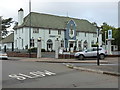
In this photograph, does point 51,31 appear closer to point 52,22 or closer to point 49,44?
point 52,22

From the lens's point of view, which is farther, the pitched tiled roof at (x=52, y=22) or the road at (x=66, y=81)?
the pitched tiled roof at (x=52, y=22)

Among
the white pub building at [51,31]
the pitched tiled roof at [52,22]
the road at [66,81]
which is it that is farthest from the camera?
Answer: the pitched tiled roof at [52,22]

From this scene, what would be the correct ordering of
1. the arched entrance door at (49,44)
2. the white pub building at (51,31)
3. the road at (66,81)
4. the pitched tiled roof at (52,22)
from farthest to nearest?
the arched entrance door at (49,44) < the pitched tiled roof at (52,22) < the white pub building at (51,31) < the road at (66,81)

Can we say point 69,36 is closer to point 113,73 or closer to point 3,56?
point 3,56

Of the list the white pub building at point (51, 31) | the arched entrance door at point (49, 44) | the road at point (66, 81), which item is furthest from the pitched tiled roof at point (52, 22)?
the road at point (66, 81)

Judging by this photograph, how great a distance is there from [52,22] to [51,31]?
297cm

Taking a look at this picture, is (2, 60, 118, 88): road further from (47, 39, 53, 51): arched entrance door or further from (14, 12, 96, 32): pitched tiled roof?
(47, 39, 53, 51): arched entrance door

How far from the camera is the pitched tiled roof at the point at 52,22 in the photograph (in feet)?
173

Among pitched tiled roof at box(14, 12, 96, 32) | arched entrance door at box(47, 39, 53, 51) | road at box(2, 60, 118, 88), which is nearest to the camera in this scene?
road at box(2, 60, 118, 88)

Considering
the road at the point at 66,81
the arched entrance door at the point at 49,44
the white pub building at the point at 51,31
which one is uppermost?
the white pub building at the point at 51,31

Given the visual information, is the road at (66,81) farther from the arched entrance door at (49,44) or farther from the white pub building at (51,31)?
the arched entrance door at (49,44)

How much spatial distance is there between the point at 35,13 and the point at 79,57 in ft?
93.5

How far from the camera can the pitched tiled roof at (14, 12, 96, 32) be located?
52.6 meters

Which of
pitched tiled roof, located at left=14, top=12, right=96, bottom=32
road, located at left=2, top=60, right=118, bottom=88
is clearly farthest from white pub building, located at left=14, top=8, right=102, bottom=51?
road, located at left=2, top=60, right=118, bottom=88
